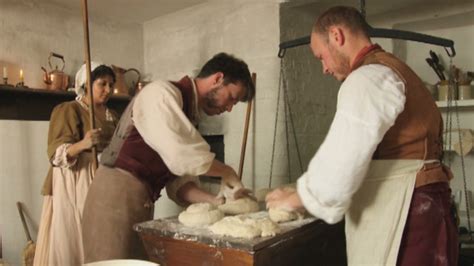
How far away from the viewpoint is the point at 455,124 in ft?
8.33

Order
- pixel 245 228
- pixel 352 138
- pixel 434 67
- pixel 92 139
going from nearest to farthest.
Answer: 1. pixel 352 138
2. pixel 245 228
3. pixel 92 139
4. pixel 434 67

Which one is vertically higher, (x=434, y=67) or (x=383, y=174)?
(x=434, y=67)

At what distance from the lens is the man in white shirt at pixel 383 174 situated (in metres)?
0.94

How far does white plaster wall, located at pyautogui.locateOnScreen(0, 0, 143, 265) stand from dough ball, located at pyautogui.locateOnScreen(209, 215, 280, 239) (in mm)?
1786

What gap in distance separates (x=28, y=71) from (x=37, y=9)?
1.38ft

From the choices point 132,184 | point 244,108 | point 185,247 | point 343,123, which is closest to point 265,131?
point 244,108

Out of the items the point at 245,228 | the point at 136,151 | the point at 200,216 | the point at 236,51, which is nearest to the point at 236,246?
the point at 245,228

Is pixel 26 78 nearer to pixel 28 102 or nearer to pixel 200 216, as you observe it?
pixel 28 102

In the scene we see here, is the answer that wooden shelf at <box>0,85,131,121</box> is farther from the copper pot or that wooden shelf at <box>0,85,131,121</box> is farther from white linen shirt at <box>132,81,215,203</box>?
white linen shirt at <box>132,81,215,203</box>

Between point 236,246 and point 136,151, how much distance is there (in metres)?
0.59

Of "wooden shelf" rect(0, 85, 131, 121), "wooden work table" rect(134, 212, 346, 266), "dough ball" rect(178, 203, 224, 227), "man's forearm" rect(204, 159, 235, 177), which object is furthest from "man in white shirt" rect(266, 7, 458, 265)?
"wooden shelf" rect(0, 85, 131, 121)

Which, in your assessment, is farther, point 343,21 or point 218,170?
point 218,170

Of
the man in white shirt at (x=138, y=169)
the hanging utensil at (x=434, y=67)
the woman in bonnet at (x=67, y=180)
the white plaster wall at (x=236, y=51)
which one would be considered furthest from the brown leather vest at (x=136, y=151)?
the hanging utensil at (x=434, y=67)

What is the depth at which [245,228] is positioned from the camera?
1138 mm
